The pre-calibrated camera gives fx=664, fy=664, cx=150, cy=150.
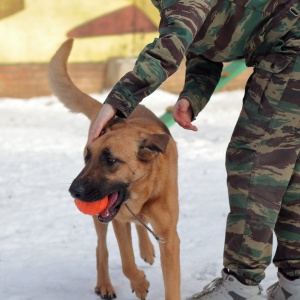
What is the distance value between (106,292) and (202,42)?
5.14 ft

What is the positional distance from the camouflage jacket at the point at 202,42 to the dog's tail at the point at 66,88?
0.86 meters

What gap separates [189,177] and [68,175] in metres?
1.19

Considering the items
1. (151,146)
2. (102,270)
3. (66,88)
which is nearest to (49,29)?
(66,88)

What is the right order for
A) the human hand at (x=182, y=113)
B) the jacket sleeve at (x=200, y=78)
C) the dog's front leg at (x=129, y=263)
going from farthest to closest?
the dog's front leg at (x=129, y=263)
the jacket sleeve at (x=200, y=78)
the human hand at (x=182, y=113)

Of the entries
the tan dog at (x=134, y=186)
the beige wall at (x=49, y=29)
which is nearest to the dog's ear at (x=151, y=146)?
the tan dog at (x=134, y=186)

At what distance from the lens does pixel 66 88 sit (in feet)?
14.4

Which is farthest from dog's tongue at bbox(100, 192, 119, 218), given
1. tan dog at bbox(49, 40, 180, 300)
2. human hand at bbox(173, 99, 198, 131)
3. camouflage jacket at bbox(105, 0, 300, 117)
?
human hand at bbox(173, 99, 198, 131)

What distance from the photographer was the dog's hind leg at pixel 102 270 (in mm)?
3877

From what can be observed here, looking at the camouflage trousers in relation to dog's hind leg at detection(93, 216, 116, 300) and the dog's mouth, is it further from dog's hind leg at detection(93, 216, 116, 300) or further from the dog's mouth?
dog's hind leg at detection(93, 216, 116, 300)

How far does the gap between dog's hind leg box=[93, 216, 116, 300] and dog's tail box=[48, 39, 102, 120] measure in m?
0.77

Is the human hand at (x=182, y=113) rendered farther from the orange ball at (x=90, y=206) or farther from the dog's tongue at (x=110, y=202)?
the orange ball at (x=90, y=206)

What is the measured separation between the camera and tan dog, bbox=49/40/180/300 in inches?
122

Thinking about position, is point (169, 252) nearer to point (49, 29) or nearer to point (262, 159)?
point (262, 159)

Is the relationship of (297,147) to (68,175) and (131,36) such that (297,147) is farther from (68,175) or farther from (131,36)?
(131,36)
